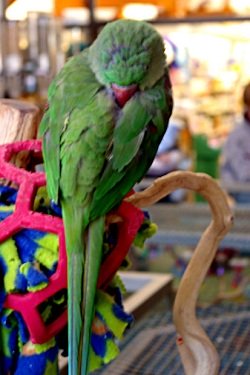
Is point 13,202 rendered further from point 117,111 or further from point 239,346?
point 239,346

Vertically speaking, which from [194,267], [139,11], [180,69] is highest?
[194,267]

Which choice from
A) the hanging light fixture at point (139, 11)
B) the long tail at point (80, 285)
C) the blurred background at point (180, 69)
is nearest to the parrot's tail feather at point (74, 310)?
the long tail at point (80, 285)

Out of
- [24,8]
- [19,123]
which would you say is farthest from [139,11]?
[19,123]

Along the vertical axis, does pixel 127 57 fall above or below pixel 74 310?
above

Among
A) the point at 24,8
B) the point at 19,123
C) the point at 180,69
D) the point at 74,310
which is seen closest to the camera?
the point at 74,310

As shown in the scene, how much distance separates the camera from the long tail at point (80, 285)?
1.87 feet

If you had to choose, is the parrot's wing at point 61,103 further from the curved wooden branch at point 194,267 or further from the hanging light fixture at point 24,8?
the hanging light fixture at point 24,8

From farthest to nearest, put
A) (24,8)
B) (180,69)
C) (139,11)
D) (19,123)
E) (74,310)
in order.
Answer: (180,69), (139,11), (24,8), (19,123), (74,310)

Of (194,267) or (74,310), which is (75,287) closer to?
(74,310)

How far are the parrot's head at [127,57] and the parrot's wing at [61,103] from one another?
0.02m

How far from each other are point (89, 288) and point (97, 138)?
5.0 inches

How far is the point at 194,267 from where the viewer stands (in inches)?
30.0

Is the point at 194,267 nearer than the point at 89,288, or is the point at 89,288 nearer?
the point at 89,288

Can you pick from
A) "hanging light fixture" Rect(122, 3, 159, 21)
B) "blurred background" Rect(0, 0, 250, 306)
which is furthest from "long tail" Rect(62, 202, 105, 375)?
"hanging light fixture" Rect(122, 3, 159, 21)
